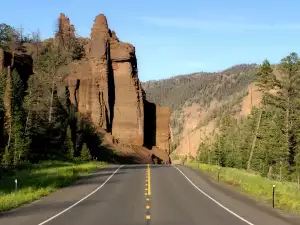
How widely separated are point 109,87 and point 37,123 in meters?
35.8

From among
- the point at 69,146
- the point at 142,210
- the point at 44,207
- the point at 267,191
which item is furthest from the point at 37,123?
the point at 142,210

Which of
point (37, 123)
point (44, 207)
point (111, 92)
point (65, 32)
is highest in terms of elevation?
point (65, 32)

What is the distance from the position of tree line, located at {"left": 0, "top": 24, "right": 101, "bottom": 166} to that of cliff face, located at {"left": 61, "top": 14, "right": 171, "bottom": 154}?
3.68 metres

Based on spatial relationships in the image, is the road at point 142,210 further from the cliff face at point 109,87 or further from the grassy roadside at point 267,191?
the cliff face at point 109,87

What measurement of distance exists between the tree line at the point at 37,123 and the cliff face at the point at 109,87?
3676 millimetres

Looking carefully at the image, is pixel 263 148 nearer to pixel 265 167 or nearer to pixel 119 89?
pixel 265 167

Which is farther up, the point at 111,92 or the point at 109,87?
the point at 109,87

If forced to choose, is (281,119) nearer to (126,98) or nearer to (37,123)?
(37,123)

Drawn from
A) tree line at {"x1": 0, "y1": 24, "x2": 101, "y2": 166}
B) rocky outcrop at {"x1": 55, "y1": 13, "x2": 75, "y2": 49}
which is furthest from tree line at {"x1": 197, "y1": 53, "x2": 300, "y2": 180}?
rocky outcrop at {"x1": 55, "y1": 13, "x2": 75, "y2": 49}

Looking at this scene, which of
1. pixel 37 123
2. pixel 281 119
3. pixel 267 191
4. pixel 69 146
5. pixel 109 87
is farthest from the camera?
pixel 109 87

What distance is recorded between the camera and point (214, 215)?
16.0 m

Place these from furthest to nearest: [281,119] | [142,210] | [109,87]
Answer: [109,87] → [281,119] → [142,210]

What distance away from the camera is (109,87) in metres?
96.6

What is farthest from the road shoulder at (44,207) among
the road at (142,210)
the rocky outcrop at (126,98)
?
the rocky outcrop at (126,98)
